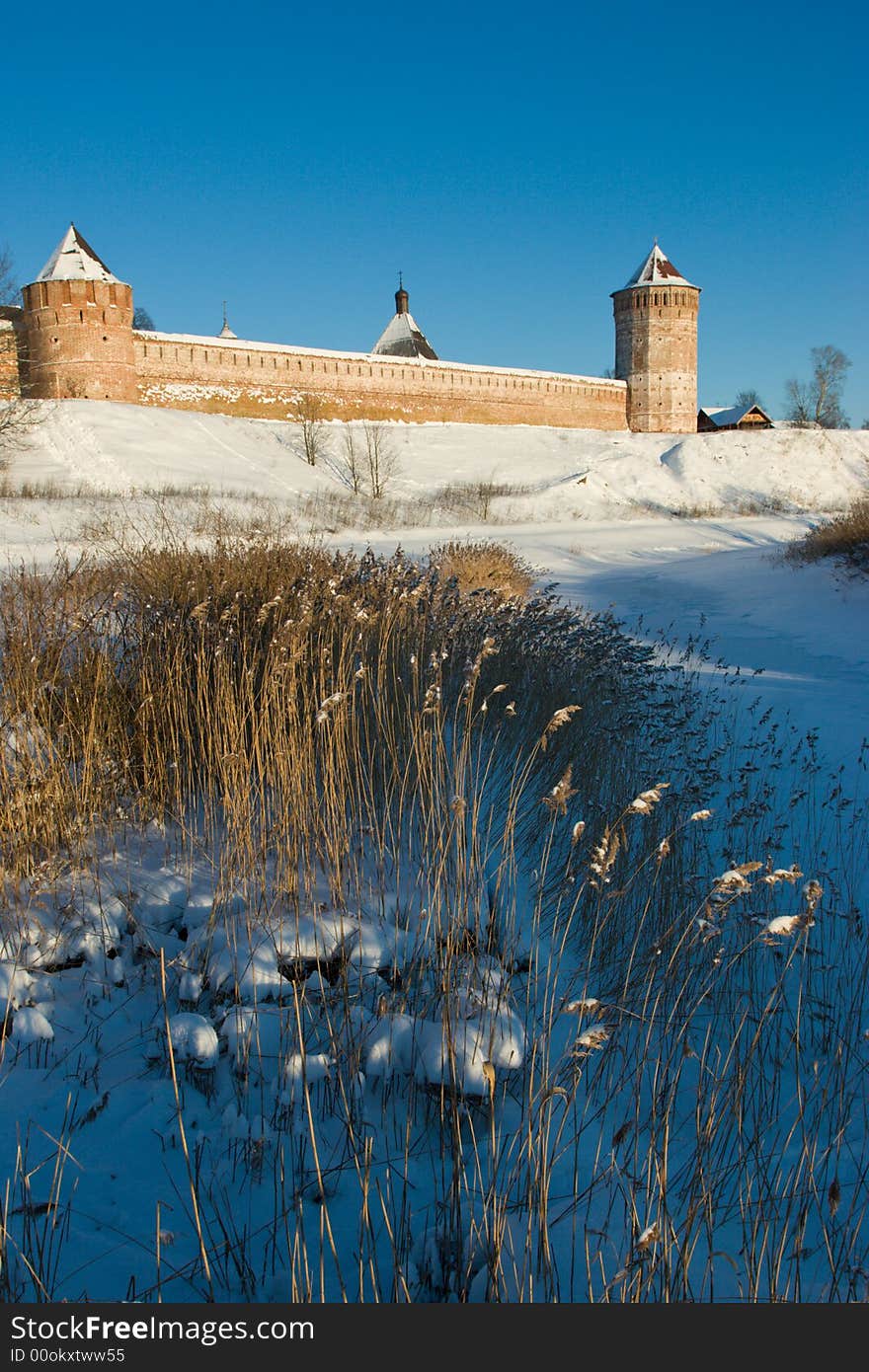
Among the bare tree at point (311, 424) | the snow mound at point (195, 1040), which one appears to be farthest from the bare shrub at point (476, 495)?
the snow mound at point (195, 1040)

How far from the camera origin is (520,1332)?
1025 millimetres

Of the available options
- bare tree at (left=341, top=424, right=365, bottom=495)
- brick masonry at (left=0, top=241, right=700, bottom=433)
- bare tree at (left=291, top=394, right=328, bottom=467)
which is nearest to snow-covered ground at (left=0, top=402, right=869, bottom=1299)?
bare tree at (left=341, top=424, right=365, bottom=495)

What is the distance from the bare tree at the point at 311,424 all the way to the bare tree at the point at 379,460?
64.2 inches

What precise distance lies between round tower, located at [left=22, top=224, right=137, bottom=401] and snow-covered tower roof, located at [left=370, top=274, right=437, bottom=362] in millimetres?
14450

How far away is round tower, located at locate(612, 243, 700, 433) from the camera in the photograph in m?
40.2

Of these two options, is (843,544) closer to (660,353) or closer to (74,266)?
(74,266)

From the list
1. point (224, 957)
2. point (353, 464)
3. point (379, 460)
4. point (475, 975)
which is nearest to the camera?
point (475, 975)

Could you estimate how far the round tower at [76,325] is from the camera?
95.8 feet

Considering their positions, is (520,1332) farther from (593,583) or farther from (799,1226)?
(593,583)

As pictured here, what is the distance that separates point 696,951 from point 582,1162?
0.88 meters

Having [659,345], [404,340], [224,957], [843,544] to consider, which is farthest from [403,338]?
[224,957]

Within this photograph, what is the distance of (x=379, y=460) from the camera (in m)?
28.7

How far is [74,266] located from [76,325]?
1999 mm

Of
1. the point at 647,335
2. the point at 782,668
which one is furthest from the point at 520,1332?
the point at 647,335
